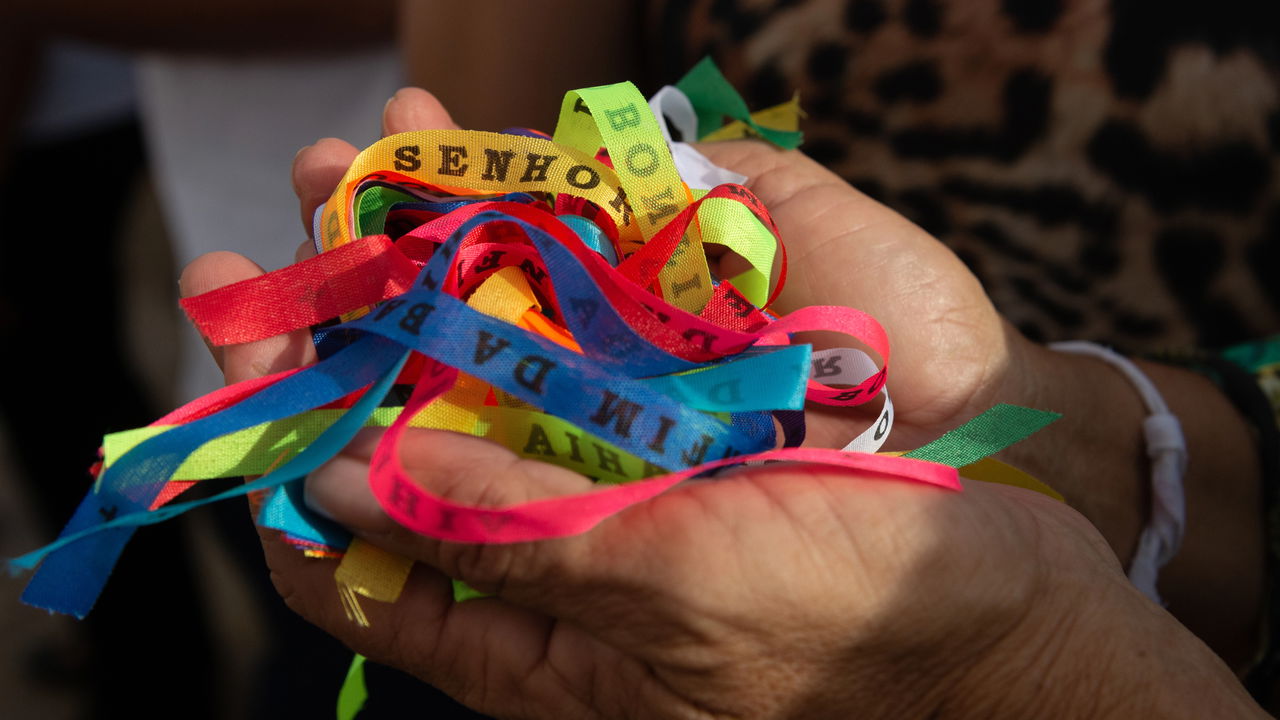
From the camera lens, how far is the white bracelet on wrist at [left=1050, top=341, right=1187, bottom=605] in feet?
4.00

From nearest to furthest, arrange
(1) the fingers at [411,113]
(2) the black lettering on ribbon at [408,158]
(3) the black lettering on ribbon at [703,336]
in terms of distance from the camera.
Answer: (3) the black lettering on ribbon at [703,336] → (2) the black lettering on ribbon at [408,158] → (1) the fingers at [411,113]

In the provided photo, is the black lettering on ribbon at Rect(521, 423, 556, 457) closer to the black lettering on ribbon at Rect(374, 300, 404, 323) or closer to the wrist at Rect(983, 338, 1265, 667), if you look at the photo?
the black lettering on ribbon at Rect(374, 300, 404, 323)

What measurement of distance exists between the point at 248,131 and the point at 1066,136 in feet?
5.49

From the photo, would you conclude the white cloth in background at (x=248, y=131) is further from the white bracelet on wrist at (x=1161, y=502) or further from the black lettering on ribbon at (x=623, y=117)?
the white bracelet on wrist at (x=1161, y=502)

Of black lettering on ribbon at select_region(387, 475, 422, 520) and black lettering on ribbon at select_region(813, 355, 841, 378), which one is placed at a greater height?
black lettering on ribbon at select_region(387, 475, 422, 520)

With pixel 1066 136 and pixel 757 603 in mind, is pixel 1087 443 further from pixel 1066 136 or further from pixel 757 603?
pixel 757 603

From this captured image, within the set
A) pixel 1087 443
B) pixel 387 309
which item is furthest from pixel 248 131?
pixel 1087 443

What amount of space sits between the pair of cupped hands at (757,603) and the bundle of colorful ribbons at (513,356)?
30 millimetres

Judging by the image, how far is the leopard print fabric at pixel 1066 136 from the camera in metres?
1.33

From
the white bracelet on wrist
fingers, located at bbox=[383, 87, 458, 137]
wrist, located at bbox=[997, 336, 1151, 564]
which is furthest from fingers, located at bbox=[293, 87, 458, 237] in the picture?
the white bracelet on wrist

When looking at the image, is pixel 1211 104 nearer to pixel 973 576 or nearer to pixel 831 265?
pixel 831 265

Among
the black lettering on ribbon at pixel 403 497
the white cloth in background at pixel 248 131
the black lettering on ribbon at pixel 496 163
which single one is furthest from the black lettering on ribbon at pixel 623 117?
the white cloth in background at pixel 248 131

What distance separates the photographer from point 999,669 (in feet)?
2.60

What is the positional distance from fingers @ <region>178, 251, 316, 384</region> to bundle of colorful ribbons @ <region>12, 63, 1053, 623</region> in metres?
0.01
